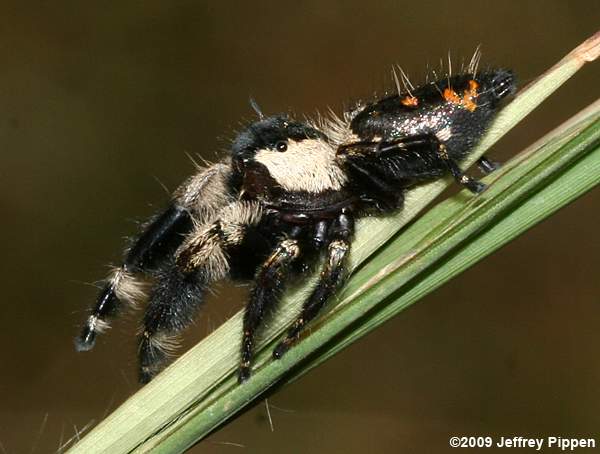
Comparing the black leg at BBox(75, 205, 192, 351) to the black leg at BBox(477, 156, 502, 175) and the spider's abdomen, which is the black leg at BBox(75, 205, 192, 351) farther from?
the black leg at BBox(477, 156, 502, 175)

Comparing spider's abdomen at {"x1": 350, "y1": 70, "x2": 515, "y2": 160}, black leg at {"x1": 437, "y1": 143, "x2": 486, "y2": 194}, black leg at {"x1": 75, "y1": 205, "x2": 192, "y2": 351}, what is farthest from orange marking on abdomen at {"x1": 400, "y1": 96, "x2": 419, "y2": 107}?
black leg at {"x1": 75, "y1": 205, "x2": 192, "y2": 351}

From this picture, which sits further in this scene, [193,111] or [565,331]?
[193,111]

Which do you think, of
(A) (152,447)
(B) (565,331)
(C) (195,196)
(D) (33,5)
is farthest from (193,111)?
(A) (152,447)

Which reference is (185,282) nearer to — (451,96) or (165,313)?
(165,313)

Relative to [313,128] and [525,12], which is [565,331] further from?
[313,128]

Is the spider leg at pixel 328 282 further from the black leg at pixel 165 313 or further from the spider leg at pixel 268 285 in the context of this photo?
the black leg at pixel 165 313

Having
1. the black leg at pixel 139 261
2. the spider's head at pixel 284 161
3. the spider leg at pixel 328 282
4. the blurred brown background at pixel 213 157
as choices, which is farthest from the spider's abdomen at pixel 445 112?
the blurred brown background at pixel 213 157

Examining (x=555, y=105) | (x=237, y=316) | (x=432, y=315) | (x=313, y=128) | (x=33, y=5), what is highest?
(x=33, y=5)
